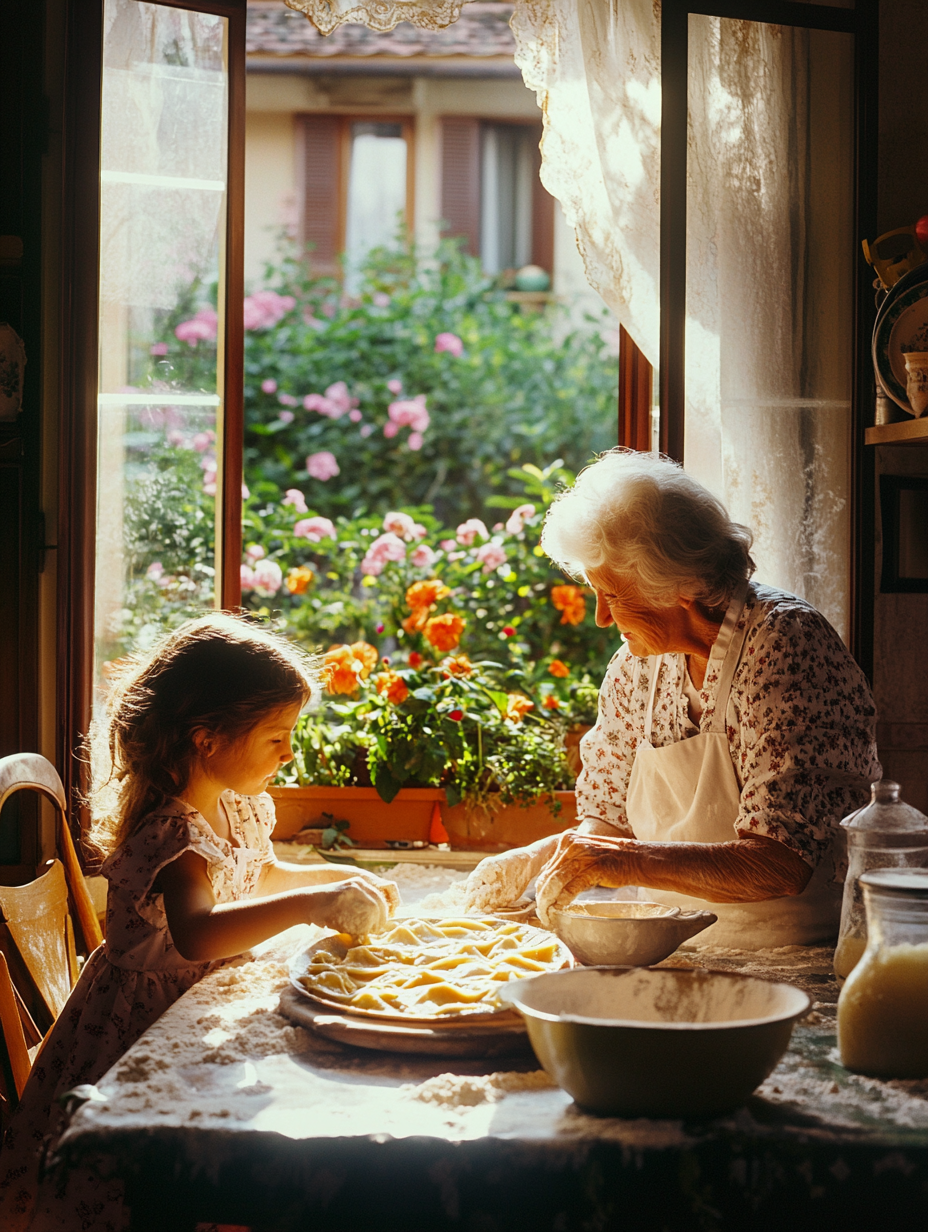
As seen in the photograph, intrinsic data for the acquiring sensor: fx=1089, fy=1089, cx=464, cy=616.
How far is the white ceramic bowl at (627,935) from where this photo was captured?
4.43 ft

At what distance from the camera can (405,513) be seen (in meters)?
4.04

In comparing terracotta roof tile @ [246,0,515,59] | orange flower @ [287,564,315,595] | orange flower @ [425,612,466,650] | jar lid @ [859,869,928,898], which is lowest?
jar lid @ [859,869,928,898]

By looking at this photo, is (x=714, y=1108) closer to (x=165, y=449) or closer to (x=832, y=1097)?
(x=832, y=1097)

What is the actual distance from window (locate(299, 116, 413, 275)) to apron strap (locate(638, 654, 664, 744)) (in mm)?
6428

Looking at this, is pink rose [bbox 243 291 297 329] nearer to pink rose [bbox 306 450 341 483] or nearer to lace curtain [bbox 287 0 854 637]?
pink rose [bbox 306 450 341 483]

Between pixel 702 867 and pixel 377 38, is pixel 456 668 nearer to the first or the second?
pixel 702 867

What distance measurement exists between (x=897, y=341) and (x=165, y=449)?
1.67m

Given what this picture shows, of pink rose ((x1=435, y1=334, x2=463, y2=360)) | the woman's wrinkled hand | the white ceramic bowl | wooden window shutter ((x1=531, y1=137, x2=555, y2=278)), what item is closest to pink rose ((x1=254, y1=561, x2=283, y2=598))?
the woman's wrinkled hand

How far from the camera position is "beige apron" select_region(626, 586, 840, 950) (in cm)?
172

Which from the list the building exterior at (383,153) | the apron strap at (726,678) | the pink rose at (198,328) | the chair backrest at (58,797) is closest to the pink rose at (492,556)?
the pink rose at (198,328)

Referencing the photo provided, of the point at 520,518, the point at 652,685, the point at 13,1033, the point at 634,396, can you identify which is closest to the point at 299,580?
the point at 520,518

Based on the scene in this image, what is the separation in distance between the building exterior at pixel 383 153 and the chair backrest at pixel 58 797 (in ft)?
20.9

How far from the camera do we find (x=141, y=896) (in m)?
1.48

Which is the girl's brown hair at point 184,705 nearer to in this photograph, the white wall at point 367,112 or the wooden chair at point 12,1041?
the wooden chair at point 12,1041
